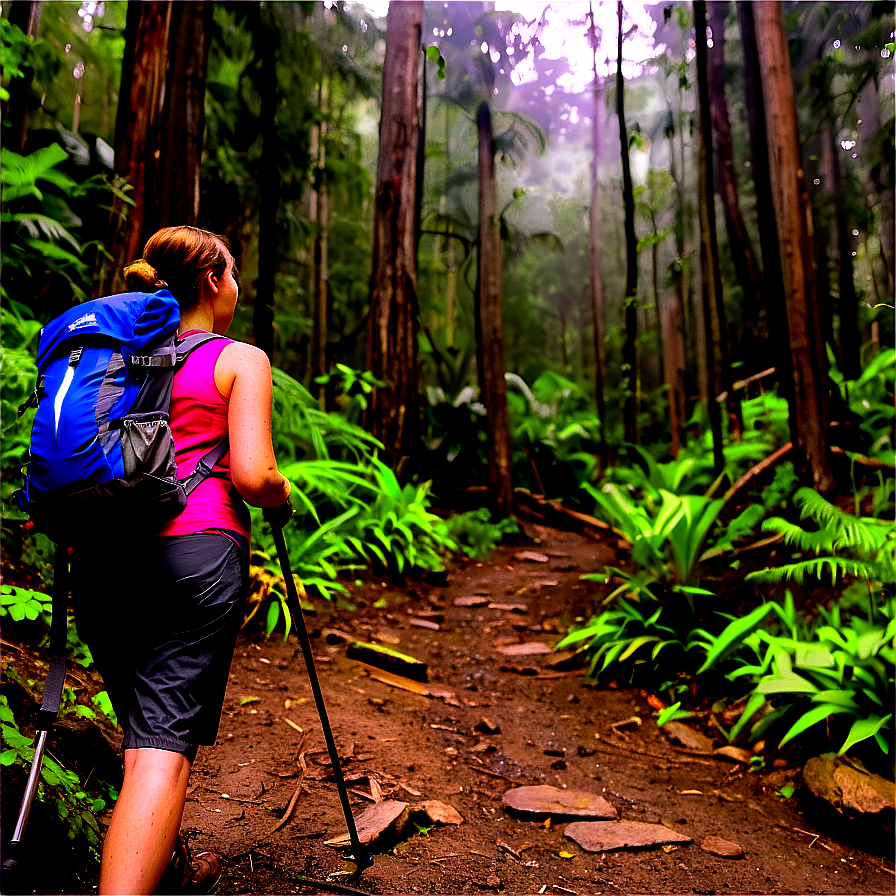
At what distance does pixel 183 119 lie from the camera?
4.52 meters

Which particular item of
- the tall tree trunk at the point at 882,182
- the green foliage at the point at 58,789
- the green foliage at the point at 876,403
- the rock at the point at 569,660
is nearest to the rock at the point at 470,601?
the rock at the point at 569,660

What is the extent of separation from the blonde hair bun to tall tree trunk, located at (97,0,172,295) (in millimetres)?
2567

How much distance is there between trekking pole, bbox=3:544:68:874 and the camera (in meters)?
1.39

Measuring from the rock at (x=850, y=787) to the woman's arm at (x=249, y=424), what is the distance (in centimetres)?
280

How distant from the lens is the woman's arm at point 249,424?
1604 millimetres

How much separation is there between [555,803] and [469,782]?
41 centimetres

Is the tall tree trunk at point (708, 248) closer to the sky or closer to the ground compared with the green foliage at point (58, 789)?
closer to the sky

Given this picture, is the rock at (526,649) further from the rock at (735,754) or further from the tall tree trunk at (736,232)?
the tall tree trunk at (736,232)

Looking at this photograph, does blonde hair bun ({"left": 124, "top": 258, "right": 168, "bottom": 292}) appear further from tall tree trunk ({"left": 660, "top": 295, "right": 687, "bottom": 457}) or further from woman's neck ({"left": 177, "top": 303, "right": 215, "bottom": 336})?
tall tree trunk ({"left": 660, "top": 295, "right": 687, "bottom": 457})

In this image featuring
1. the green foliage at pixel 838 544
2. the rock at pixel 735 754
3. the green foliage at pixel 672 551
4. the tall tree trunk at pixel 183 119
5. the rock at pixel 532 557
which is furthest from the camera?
the rock at pixel 532 557

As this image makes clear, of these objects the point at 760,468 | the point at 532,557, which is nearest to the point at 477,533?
the point at 532,557

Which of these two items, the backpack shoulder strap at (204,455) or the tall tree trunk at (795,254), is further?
the tall tree trunk at (795,254)

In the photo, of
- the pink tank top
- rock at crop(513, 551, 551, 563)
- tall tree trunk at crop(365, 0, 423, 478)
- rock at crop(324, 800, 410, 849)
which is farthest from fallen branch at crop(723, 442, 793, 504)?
the pink tank top

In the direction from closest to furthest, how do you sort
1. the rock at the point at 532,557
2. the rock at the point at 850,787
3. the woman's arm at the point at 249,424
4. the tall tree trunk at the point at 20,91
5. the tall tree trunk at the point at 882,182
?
1. the woman's arm at the point at 249,424
2. the rock at the point at 850,787
3. the tall tree trunk at the point at 20,91
4. the rock at the point at 532,557
5. the tall tree trunk at the point at 882,182
